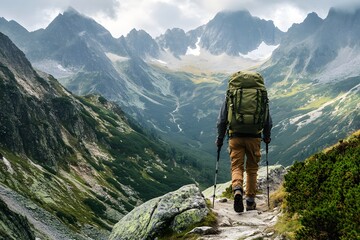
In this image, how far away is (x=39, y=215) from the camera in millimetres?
71188

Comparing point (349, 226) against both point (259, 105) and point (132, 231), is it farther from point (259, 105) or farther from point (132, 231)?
point (132, 231)

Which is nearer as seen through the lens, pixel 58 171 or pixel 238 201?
pixel 238 201

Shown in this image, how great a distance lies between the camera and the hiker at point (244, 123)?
15703 millimetres

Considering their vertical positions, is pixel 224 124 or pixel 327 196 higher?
pixel 224 124

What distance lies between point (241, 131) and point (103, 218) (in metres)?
117

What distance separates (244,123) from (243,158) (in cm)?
167

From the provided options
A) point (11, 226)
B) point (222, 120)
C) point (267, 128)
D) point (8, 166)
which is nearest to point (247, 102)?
point (222, 120)

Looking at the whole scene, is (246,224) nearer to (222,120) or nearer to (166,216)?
(166,216)

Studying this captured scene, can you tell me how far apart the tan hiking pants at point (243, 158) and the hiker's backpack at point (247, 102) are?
2.16 feet

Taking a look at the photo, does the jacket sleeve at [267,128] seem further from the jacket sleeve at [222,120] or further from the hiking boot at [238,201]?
the hiking boot at [238,201]

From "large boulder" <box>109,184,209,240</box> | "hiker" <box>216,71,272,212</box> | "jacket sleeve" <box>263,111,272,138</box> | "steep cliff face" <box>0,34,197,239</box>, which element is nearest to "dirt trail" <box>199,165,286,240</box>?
"hiker" <box>216,71,272,212</box>

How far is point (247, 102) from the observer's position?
15.6m

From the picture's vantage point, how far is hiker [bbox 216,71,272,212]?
1570cm

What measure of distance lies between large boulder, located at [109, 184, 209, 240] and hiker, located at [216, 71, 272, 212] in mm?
1891
